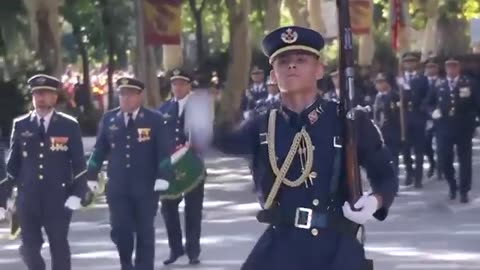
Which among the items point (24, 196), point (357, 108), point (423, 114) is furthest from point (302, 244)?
point (423, 114)

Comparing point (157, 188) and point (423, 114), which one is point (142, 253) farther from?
point (423, 114)

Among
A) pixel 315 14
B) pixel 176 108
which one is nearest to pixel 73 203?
pixel 176 108

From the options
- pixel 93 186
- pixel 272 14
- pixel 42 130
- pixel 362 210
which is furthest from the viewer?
pixel 272 14

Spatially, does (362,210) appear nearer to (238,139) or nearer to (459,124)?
(238,139)

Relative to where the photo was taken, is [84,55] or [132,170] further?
[84,55]

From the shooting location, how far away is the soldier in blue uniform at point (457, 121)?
19.9m

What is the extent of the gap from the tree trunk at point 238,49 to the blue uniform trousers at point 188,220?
2371 cm

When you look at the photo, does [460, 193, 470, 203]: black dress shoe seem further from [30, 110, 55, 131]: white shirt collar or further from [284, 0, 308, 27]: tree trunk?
[284, 0, 308, 27]: tree trunk

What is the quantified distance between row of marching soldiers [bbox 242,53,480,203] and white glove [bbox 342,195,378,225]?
34.2ft

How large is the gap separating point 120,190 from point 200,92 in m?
5.95

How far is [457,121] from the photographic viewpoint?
19.9 m

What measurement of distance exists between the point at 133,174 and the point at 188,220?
2.20 metres

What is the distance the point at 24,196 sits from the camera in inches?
475

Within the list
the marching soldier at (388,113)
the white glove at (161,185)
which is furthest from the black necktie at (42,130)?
the marching soldier at (388,113)
